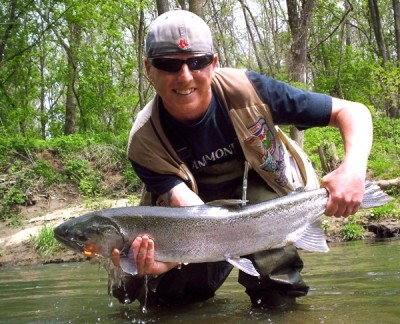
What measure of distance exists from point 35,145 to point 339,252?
37.0 feet

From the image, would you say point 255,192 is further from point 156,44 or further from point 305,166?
point 156,44

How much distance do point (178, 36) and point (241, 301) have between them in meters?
2.05

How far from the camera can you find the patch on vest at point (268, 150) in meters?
3.78

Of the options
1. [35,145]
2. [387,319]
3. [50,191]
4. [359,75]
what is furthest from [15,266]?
[359,75]

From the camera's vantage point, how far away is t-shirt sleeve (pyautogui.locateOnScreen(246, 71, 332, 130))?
12.0 feet

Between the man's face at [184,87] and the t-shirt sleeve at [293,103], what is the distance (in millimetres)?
395

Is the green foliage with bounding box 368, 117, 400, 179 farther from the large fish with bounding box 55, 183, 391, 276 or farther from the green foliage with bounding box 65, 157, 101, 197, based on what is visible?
the large fish with bounding box 55, 183, 391, 276

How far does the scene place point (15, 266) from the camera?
9.98 m

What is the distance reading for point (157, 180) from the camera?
3885 mm

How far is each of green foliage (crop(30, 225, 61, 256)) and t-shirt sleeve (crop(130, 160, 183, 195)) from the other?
7.06 m

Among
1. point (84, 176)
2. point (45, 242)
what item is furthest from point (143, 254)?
point (84, 176)

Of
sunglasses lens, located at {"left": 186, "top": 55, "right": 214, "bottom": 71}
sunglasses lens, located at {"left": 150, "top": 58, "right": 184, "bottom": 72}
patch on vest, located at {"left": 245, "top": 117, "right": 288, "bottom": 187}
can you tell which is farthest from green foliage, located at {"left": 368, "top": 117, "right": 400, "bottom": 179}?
sunglasses lens, located at {"left": 150, "top": 58, "right": 184, "bottom": 72}

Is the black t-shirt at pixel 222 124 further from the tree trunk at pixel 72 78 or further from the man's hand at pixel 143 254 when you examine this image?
the tree trunk at pixel 72 78

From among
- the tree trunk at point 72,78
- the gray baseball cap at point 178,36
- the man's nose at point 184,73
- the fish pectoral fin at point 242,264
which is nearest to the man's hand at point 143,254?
the fish pectoral fin at point 242,264
